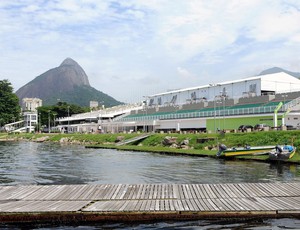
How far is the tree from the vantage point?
158m

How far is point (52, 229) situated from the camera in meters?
13.5

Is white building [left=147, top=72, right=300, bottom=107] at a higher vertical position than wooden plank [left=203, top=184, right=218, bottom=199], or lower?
higher

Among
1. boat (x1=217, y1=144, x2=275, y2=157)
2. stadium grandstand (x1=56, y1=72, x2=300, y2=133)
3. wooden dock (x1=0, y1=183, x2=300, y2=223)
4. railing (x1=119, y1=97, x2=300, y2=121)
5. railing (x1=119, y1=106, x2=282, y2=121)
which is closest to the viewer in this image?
wooden dock (x1=0, y1=183, x2=300, y2=223)

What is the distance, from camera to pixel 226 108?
8400 centimetres

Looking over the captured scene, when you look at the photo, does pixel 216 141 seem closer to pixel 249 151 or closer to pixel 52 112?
pixel 249 151

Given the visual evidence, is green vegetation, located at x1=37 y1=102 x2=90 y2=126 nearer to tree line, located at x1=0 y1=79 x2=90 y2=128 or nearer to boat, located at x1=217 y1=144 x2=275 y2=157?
tree line, located at x1=0 y1=79 x2=90 y2=128

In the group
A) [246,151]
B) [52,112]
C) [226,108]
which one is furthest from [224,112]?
[52,112]

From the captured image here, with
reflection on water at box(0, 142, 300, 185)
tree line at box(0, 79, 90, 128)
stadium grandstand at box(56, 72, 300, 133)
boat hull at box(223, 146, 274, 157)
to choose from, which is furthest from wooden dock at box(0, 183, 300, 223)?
tree line at box(0, 79, 90, 128)

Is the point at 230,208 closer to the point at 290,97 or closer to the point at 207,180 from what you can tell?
the point at 207,180

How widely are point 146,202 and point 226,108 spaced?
71.1m

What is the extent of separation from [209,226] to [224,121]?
212ft

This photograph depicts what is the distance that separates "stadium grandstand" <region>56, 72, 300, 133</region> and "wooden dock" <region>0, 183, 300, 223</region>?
1527 inches

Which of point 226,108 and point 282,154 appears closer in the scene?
point 282,154

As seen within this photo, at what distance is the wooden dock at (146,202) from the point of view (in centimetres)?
1382
